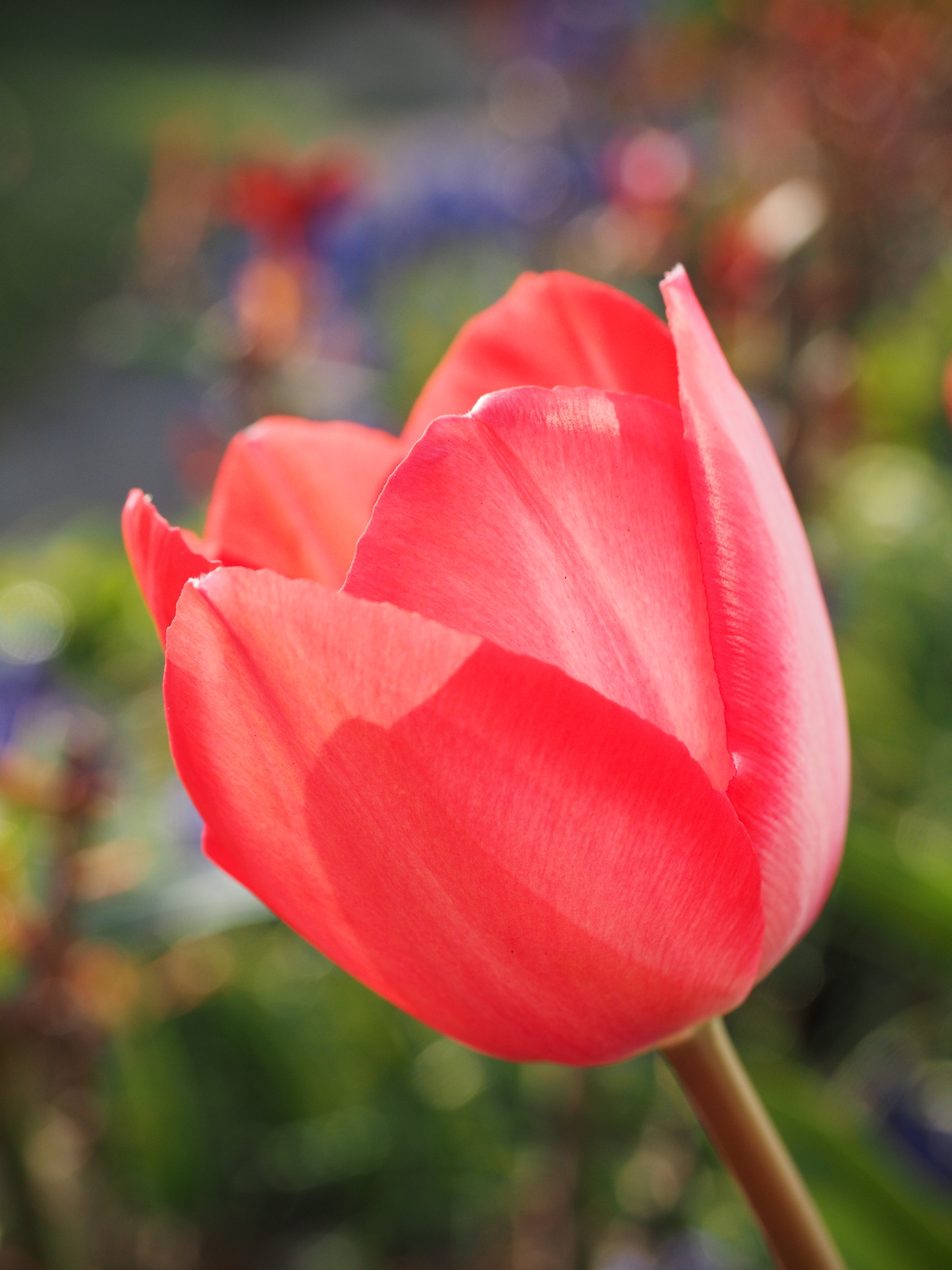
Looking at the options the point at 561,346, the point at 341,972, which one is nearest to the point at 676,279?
the point at 561,346

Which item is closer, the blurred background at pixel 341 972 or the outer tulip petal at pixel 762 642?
the outer tulip petal at pixel 762 642

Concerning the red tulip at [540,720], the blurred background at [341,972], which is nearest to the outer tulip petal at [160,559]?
the red tulip at [540,720]

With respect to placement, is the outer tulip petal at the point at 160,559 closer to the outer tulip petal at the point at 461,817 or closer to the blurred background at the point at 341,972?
the outer tulip petal at the point at 461,817

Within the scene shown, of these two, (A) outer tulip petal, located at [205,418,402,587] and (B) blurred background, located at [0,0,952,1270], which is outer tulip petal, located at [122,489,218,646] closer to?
(A) outer tulip petal, located at [205,418,402,587]

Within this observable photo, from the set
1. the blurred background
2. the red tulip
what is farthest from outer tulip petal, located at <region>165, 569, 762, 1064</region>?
the blurred background

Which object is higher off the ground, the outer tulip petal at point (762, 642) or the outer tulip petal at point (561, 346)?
the outer tulip petal at point (561, 346)

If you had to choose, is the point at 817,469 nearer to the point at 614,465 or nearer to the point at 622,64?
the point at 614,465

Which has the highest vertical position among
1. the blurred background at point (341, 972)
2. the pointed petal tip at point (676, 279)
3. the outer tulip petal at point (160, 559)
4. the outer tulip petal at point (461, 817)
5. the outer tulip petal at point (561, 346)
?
the pointed petal tip at point (676, 279)
